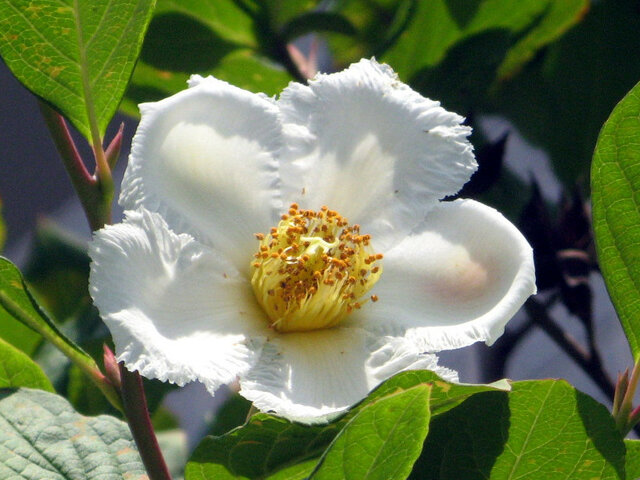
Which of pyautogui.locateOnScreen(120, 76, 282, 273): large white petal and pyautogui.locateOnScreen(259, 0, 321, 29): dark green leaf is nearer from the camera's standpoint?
pyautogui.locateOnScreen(120, 76, 282, 273): large white petal

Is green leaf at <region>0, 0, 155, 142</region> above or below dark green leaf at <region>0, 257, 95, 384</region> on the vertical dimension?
above

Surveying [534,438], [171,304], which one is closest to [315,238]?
[171,304]

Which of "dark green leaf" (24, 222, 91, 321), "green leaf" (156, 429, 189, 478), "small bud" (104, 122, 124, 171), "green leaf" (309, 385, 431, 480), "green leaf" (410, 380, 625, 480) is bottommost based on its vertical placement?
"green leaf" (156, 429, 189, 478)

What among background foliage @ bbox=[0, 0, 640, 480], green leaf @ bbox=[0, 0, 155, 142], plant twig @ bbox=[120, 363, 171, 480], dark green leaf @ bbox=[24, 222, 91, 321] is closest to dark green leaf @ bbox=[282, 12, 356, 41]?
background foliage @ bbox=[0, 0, 640, 480]

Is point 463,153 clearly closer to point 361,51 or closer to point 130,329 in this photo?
point 130,329

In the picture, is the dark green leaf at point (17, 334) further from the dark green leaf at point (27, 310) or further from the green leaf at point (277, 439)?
the green leaf at point (277, 439)

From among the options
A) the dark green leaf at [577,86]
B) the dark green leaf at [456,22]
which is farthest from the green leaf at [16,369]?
the dark green leaf at [577,86]

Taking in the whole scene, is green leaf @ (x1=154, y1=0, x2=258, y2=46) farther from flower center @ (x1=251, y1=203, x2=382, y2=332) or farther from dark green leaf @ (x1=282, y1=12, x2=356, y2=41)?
flower center @ (x1=251, y1=203, x2=382, y2=332)
